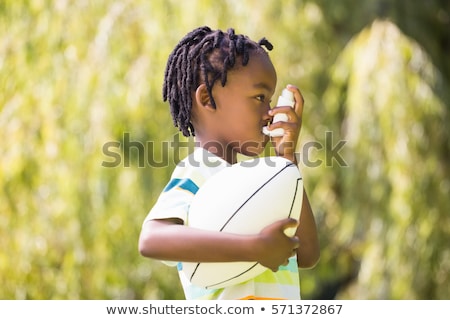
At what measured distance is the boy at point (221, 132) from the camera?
1342 millimetres

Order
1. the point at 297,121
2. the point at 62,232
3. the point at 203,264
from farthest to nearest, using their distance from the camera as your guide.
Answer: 1. the point at 62,232
2. the point at 297,121
3. the point at 203,264

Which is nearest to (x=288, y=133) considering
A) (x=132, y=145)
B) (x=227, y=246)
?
(x=227, y=246)

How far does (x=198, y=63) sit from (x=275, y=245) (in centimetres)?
40

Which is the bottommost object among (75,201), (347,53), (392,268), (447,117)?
(392,268)

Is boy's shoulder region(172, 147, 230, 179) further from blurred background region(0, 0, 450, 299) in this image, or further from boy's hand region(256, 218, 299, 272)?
blurred background region(0, 0, 450, 299)

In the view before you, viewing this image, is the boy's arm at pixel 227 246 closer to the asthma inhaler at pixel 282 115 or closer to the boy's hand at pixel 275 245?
the boy's hand at pixel 275 245

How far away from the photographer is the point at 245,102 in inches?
57.5

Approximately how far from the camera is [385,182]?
11.5 ft

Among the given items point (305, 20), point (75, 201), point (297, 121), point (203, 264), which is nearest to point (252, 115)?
point (297, 121)

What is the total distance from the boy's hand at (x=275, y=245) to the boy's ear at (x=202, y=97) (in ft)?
0.95

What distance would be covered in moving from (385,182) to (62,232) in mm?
1482

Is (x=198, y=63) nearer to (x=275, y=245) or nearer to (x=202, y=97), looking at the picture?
(x=202, y=97)

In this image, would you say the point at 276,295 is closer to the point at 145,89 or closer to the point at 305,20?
the point at 145,89

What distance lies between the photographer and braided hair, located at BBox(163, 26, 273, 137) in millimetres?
1466
